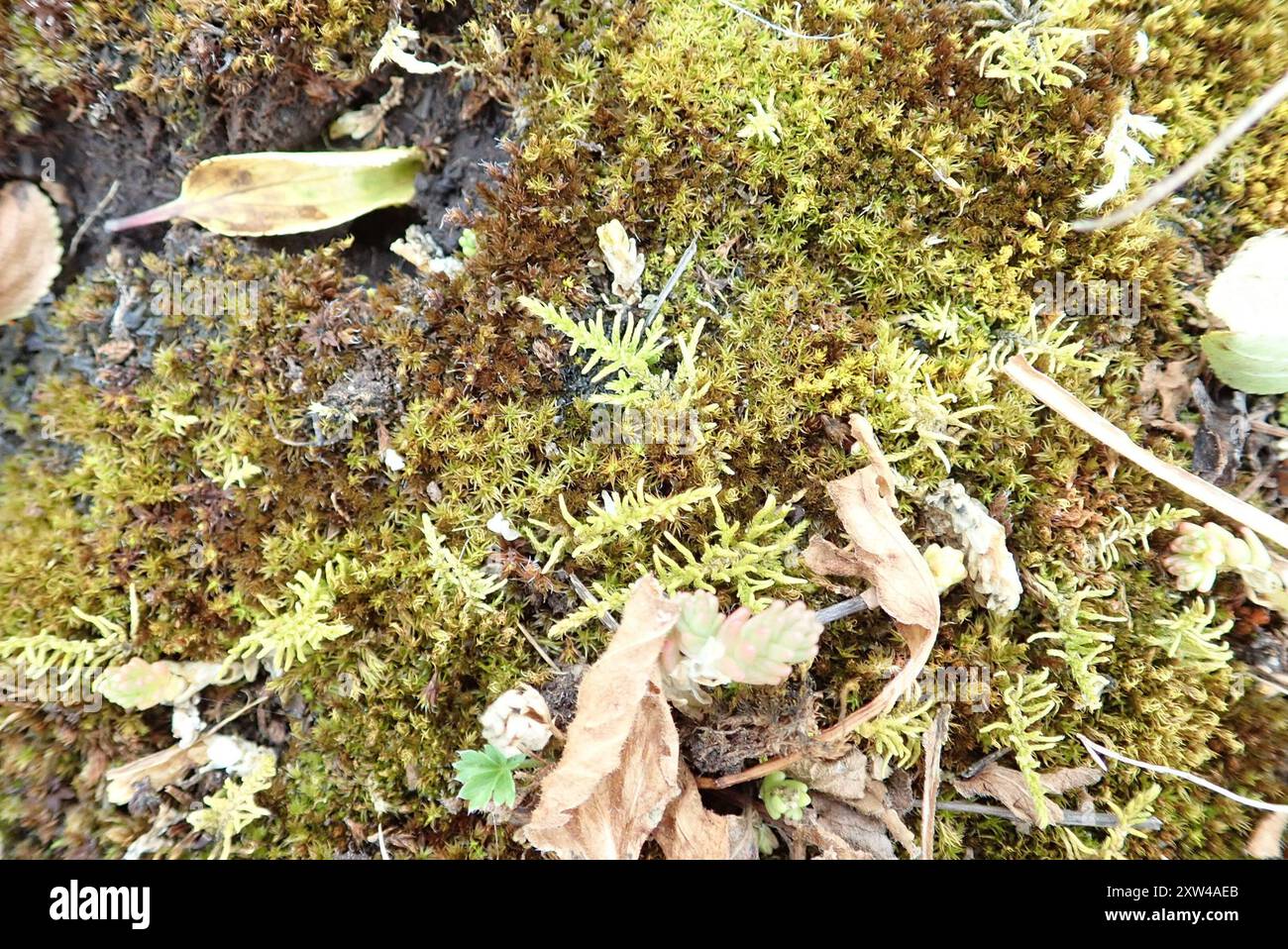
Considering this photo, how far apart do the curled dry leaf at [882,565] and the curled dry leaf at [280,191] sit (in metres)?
2.03

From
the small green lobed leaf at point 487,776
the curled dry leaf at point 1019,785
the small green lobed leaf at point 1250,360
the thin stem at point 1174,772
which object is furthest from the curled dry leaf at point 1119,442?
the small green lobed leaf at point 487,776

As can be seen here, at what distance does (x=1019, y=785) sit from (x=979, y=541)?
0.77m

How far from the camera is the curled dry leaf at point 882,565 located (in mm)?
2207

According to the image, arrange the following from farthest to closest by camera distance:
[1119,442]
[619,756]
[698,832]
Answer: [1119,442]
[698,832]
[619,756]

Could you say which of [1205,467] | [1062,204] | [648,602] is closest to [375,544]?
[648,602]

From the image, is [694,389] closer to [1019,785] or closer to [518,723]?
[518,723]

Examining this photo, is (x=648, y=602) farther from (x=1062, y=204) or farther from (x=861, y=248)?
(x=1062, y=204)

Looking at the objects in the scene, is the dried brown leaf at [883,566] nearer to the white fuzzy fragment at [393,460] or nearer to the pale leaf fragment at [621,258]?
the pale leaf fragment at [621,258]

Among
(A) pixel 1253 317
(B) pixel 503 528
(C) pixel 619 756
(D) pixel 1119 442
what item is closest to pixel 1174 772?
(D) pixel 1119 442

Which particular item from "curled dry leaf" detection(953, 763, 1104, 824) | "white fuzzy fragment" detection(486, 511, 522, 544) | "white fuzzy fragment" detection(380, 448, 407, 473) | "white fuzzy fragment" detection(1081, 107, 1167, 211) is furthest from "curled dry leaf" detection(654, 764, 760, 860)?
"white fuzzy fragment" detection(1081, 107, 1167, 211)

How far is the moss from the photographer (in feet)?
7.83

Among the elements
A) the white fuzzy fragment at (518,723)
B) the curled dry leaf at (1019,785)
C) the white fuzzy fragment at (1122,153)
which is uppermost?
the white fuzzy fragment at (1122,153)

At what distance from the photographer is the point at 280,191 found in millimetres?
2738

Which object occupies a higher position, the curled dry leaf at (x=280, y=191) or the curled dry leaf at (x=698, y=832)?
the curled dry leaf at (x=280, y=191)
